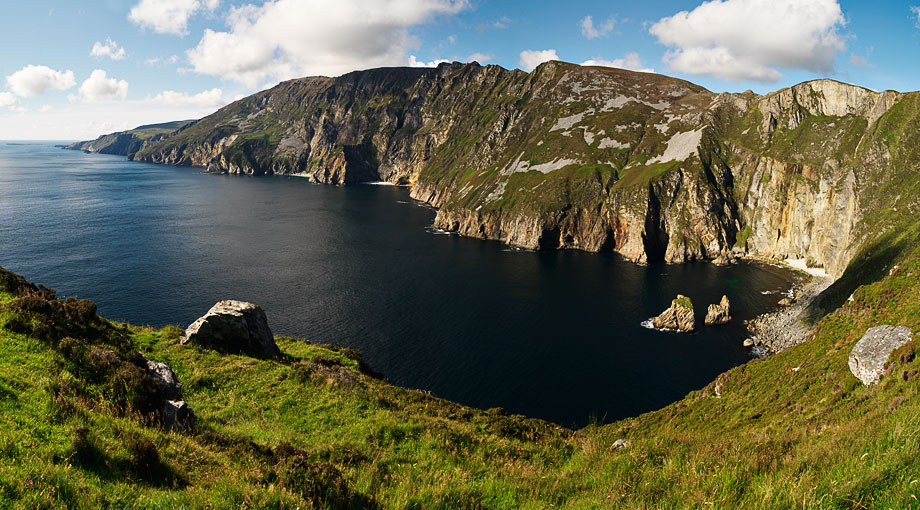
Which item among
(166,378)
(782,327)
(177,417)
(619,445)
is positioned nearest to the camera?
(177,417)

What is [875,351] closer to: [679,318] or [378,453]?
[378,453]

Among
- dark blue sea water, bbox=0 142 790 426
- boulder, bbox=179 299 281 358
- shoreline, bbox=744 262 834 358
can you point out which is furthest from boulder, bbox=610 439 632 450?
shoreline, bbox=744 262 834 358

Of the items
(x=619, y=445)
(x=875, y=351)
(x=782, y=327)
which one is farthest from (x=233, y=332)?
(x=782, y=327)

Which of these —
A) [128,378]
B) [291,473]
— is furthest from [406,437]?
[128,378]

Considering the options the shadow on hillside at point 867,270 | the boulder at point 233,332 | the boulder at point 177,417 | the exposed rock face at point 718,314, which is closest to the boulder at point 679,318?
the exposed rock face at point 718,314

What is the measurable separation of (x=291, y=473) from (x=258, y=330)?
22.4 m

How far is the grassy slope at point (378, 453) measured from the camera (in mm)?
7746

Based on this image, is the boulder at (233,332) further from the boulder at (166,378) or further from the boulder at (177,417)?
the boulder at (177,417)

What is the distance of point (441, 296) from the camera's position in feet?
321

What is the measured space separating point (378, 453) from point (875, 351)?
29242mm

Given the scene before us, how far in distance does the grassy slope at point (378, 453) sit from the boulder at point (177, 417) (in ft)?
1.89

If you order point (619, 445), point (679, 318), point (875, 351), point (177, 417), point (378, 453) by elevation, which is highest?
point (875, 351)

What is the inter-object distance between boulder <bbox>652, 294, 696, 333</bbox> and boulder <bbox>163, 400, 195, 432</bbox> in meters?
82.9

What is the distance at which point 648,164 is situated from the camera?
15912cm
